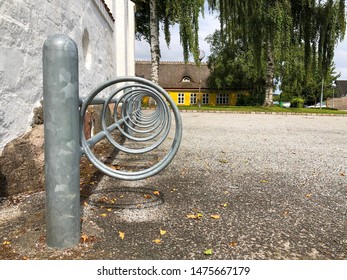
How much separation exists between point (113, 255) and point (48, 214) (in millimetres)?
381

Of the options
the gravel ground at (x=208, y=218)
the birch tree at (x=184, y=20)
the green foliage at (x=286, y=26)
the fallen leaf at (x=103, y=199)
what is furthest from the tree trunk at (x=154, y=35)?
the fallen leaf at (x=103, y=199)

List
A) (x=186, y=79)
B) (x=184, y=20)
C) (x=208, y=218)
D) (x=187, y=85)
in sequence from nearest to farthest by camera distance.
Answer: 1. (x=208, y=218)
2. (x=184, y=20)
3. (x=187, y=85)
4. (x=186, y=79)

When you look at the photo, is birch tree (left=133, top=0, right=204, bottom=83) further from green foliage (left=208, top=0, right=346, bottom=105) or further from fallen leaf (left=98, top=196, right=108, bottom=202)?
fallen leaf (left=98, top=196, right=108, bottom=202)

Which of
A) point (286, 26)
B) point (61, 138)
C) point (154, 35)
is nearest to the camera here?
point (61, 138)

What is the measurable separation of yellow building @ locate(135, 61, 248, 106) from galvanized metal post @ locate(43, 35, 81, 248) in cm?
3501

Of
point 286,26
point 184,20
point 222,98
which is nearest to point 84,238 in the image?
point 184,20

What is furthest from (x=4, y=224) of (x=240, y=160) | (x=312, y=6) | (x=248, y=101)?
(x=248, y=101)

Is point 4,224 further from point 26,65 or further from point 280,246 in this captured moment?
point 280,246

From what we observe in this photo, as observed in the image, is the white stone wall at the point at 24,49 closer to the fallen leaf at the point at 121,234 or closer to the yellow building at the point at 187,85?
the fallen leaf at the point at 121,234

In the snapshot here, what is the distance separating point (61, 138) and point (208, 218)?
105 centimetres

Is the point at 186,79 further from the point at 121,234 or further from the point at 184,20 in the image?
the point at 121,234

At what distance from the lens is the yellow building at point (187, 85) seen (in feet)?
122

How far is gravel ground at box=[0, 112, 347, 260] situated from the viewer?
1617mm

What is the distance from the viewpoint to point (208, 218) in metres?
2.07
